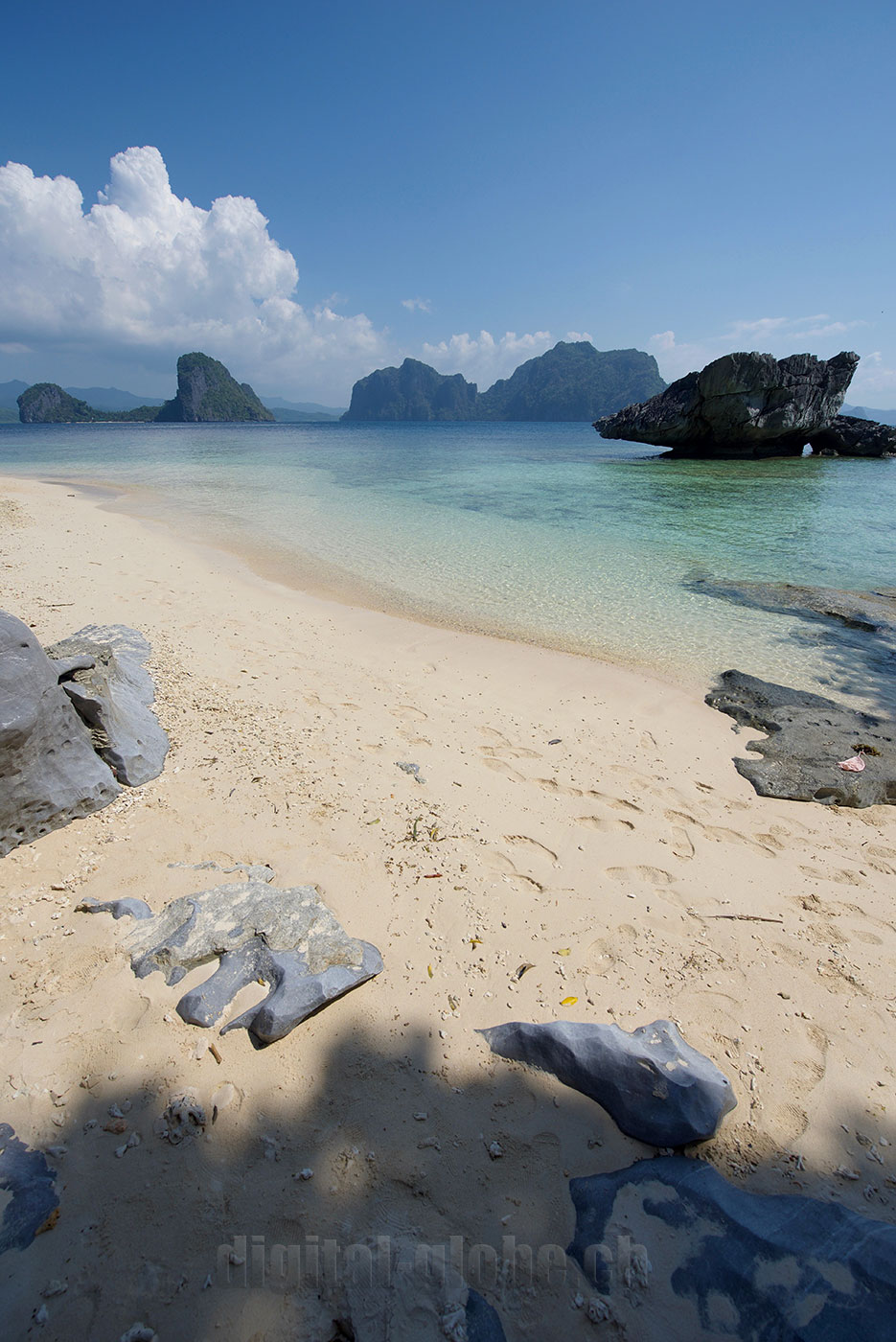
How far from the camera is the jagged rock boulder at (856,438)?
38.2 meters

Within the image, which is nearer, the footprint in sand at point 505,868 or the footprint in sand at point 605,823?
the footprint in sand at point 505,868

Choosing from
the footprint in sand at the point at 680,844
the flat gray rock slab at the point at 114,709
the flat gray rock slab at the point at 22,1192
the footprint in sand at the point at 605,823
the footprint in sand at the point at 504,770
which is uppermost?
the flat gray rock slab at the point at 114,709

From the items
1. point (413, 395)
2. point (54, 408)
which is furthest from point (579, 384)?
point (54, 408)

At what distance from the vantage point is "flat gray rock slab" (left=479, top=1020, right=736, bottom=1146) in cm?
200

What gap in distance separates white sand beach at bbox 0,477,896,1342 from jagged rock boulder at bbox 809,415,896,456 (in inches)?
1701

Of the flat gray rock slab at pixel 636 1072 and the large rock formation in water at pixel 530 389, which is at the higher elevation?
the large rock formation in water at pixel 530 389

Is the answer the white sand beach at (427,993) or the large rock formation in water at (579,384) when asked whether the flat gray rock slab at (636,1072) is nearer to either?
the white sand beach at (427,993)

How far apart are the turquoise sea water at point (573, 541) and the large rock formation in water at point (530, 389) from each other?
459 ft

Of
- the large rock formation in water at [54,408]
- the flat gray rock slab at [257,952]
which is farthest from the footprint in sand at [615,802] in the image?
the large rock formation in water at [54,408]

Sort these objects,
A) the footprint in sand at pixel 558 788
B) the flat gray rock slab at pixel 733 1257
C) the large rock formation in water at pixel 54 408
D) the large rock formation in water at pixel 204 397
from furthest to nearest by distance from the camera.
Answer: the large rock formation in water at pixel 204 397 < the large rock formation in water at pixel 54 408 < the footprint in sand at pixel 558 788 < the flat gray rock slab at pixel 733 1257

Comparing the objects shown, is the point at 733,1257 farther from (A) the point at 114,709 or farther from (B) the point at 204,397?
(B) the point at 204,397

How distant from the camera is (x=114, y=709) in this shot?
146 inches

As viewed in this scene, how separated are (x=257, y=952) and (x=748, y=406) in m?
38.0

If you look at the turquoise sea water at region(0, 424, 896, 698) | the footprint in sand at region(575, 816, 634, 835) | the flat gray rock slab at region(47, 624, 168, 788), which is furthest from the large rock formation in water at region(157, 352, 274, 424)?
the footprint in sand at region(575, 816, 634, 835)
